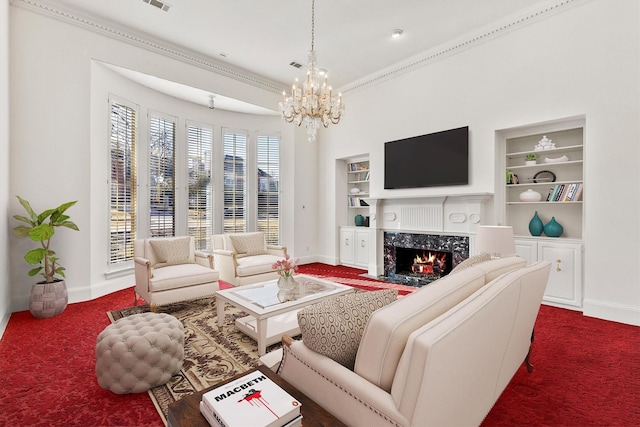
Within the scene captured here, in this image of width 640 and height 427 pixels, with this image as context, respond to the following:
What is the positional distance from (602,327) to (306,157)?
555cm

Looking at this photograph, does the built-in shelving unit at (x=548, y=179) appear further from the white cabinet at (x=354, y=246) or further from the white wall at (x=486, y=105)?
the white cabinet at (x=354, y=246)

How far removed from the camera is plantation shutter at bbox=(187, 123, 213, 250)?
5734mm

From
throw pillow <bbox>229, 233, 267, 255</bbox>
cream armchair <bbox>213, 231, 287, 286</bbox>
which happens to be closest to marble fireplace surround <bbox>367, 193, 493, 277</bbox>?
cream armchair <bbox>213, 231, 287, 286</bbox>

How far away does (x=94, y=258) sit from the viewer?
Answer: 167 inches

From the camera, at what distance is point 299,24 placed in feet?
14.0

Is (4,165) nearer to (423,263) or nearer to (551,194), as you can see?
(423,263)

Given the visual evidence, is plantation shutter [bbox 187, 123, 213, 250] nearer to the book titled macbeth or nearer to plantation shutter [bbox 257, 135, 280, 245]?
plantation shutter [bbox 257, 135, 280, 245]

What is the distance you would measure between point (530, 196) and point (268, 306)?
3.81 metres

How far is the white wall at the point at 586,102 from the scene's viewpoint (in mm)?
3365

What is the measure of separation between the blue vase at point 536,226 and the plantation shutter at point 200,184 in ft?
17.0

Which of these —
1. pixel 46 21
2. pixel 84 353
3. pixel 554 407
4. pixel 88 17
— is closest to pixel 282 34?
pixel 88 17

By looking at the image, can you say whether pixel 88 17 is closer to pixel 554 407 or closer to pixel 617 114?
pixel 554 407

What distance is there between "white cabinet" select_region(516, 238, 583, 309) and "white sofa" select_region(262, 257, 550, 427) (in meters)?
2.97

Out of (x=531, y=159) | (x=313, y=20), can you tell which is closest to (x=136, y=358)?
(x=313, y=20)
